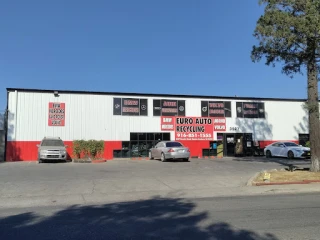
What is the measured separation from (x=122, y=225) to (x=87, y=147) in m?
20.3

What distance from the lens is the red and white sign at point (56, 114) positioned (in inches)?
1086

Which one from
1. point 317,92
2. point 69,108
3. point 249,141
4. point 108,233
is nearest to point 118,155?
point 69,108

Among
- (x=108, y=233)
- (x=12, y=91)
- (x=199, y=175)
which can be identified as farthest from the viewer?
(x=12, y=91)

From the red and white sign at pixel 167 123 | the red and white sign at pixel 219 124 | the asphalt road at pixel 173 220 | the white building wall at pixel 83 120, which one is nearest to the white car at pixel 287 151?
the white building wall at pixel 83 120

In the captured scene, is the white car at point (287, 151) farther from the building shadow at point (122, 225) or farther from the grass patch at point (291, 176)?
the building shadow at point (122, 225)

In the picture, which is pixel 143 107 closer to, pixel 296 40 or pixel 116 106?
pixel 116 106

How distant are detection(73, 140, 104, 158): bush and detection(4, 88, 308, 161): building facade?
5.09 ft

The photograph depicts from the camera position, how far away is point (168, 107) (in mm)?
30734

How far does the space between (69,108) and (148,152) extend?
7.89 meters

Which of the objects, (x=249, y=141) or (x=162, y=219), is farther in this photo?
(x=249, y=141)

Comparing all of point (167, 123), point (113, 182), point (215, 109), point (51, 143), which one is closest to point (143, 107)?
point (167, 123)

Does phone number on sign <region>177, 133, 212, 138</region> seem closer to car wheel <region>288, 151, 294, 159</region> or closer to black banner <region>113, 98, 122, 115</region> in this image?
black banner <region>113, 98, 122, 115</region>

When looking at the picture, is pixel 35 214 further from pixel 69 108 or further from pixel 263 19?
pixel 69 108

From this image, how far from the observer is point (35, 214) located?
8.05 metres
